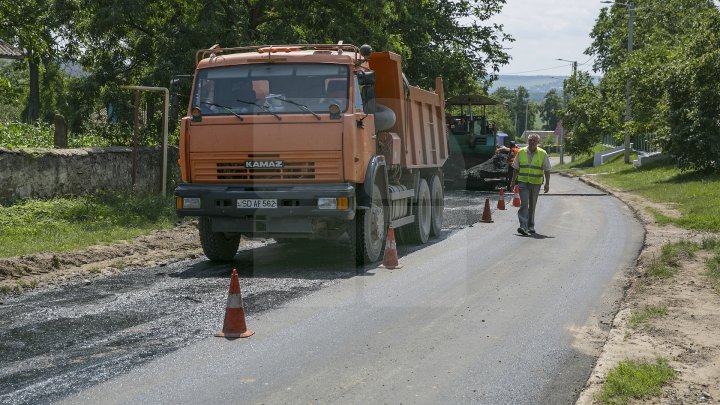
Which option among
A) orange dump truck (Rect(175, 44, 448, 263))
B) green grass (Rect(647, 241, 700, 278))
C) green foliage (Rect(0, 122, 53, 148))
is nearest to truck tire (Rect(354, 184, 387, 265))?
orange dump truck (Rect(175, 44, 448, 263))

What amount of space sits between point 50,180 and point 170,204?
2330mm

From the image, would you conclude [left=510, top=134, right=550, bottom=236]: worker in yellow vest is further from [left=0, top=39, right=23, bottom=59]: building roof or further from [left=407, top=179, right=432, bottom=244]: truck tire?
[left=0, top=39, right=23, bottom=59]: building roof

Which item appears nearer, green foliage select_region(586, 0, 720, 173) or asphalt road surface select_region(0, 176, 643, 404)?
asphalt road surface select_region(0, 176, 643, 404)

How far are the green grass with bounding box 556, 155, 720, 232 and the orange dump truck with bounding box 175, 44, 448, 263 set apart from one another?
7563mm

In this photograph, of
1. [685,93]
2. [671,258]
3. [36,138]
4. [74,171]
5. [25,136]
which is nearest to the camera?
[671,258]

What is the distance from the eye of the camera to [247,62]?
11.8 metres

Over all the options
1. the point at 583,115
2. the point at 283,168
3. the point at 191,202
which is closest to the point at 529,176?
the point at 283,168

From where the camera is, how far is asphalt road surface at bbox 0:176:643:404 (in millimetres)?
5941

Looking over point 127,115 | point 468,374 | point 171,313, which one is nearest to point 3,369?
point 171,313

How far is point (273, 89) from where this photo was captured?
1150 cm

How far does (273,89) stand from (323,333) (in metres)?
4.73

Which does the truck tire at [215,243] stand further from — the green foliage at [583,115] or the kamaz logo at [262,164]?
the green foliage at [583,115]

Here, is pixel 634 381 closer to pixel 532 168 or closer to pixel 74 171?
pixel 532 168

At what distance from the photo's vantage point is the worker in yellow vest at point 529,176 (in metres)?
16.0
